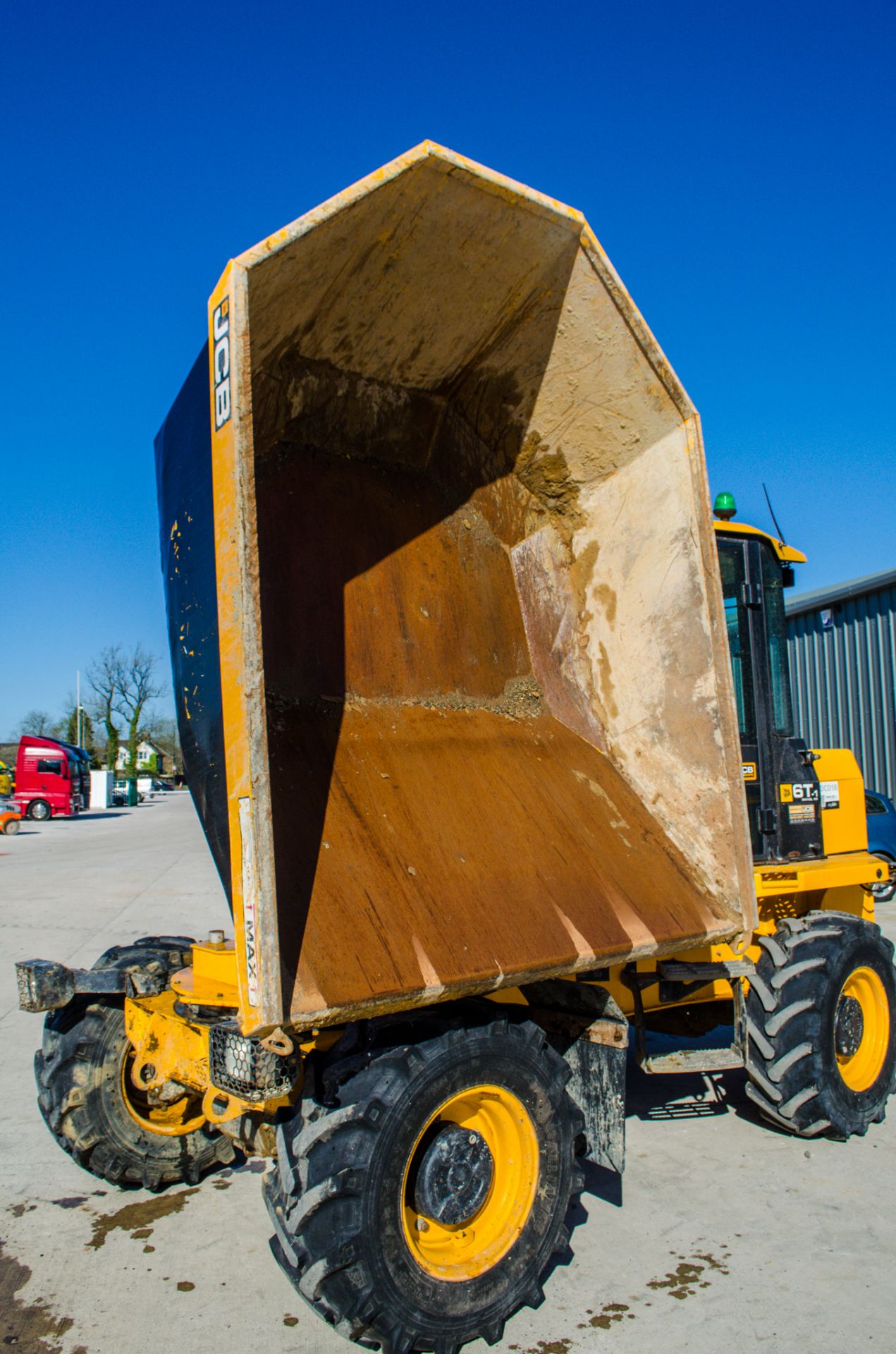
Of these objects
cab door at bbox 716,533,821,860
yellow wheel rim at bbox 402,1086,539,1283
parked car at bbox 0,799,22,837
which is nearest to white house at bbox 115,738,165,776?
parked car at bbox 0,799,22,837

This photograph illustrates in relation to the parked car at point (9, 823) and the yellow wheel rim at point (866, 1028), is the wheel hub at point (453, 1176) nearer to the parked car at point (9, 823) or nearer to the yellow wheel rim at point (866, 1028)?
the yellow wheel rim at point (866, 1028)

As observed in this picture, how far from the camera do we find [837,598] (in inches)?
691

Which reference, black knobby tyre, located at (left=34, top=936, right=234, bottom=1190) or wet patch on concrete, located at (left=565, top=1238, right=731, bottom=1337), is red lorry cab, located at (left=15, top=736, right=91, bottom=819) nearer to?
black knobby tyre, located at (left=34, top=936, right=234, bottom=1190)

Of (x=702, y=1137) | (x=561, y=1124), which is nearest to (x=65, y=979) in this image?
(x=561, y=1124)

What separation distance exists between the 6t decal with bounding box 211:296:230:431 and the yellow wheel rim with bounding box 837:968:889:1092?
13.7ft

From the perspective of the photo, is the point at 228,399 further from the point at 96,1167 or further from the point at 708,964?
the point at 96,1167

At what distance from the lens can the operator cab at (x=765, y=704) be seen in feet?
17.4

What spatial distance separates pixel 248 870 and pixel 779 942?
10.6 ft

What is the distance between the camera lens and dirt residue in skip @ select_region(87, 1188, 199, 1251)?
158 inches

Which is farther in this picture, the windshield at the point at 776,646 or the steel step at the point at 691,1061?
the windshield at the point at 776,646

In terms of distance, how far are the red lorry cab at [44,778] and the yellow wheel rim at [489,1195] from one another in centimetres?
3358

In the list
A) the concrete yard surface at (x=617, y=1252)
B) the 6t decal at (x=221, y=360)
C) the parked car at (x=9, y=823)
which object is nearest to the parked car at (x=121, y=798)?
the parked car at (x=9, y=823)

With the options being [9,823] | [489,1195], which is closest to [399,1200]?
[489,1195]

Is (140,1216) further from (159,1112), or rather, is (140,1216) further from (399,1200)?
(399,1200)
